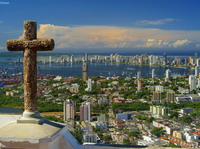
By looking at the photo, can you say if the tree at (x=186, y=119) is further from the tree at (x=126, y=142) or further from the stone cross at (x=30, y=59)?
the stone cross at (x=30, y=59)

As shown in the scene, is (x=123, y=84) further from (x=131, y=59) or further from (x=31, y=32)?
(x=131, y=59)

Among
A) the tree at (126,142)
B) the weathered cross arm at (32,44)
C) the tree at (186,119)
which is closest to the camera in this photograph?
the weathered cross arm at (32,44)

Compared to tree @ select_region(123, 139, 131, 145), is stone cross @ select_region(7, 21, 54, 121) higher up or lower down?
higher up

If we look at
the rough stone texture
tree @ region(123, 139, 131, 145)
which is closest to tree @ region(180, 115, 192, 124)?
tree @ region(123, 139, 131, 145)

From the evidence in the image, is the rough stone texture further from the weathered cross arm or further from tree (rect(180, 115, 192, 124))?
tree (rect(180, 115, 192, 124))

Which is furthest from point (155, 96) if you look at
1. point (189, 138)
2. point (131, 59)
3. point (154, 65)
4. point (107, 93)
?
point (131, 59)

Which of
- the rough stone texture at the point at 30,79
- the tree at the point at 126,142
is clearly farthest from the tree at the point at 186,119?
the rough stone texture at the point at 30,79

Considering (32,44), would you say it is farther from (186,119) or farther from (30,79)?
(186,119)

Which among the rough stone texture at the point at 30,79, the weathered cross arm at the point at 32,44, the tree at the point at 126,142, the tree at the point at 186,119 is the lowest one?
the tree at the point at 186,119
